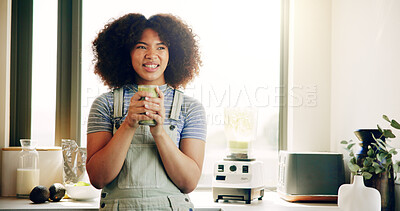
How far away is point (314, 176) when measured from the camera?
229 centimetres

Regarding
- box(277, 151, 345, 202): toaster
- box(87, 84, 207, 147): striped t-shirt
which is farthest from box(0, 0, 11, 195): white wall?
box(277, 151, 345, 202): toaster

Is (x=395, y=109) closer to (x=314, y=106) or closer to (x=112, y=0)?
(x=314, y=106)

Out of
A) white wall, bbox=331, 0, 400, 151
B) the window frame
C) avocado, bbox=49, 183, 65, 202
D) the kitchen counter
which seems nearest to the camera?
white wall, bbox=331, 0, 400, 151

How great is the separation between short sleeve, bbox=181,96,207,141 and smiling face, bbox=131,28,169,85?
131mm

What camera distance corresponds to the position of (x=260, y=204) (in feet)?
7.34

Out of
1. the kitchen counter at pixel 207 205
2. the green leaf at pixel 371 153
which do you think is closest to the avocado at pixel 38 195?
the kitchen counter at pixel 207 205

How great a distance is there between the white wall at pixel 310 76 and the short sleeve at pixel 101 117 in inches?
58.5

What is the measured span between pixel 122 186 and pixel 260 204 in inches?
42.5

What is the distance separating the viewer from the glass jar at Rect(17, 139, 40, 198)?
2.31 m

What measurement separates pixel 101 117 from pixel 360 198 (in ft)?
3.14

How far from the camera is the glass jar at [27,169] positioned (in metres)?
2.31

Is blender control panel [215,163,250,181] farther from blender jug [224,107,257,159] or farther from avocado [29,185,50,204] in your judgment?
avocado [29,185,50,204]

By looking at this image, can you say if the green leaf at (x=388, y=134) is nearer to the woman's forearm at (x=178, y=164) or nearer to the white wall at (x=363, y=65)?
the white wall at (x=363, y=65)

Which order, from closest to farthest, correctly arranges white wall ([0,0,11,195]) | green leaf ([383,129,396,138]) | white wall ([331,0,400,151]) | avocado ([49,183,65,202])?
green leaf ([383,129,396,138]) → white wall ([331,0,400,151]) → avocado ([49,183,65,202]) → white wall ([0,0,11,195])
